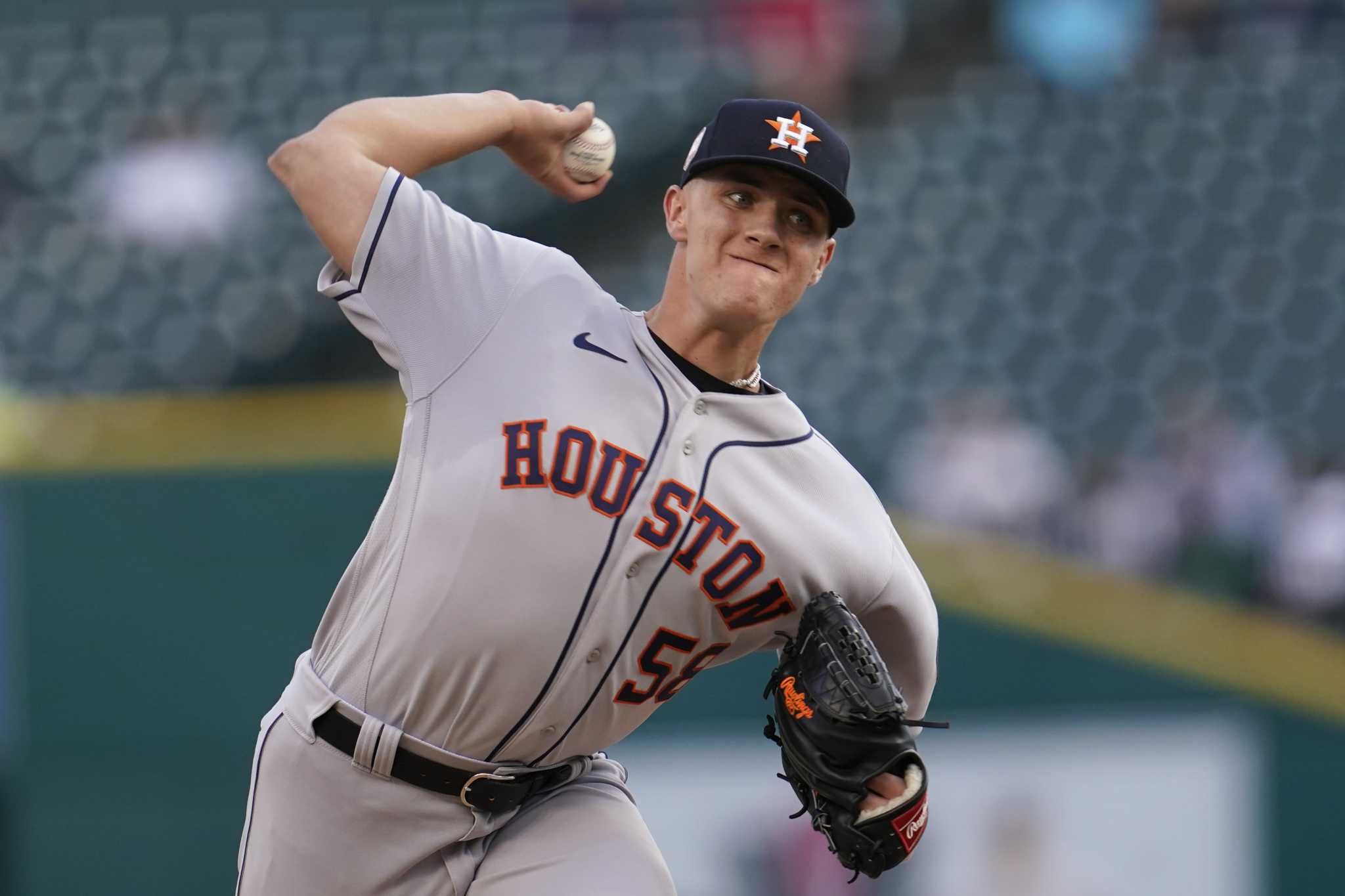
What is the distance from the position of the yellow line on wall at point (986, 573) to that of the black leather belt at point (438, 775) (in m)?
3.36

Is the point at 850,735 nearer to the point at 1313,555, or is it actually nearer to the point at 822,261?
the point at 822,261

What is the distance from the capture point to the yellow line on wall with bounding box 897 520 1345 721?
604 centimetres

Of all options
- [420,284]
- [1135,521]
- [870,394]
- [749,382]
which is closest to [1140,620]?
[1135,521]

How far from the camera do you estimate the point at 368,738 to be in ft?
8.59

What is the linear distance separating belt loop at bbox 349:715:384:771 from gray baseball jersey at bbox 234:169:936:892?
0.02 m

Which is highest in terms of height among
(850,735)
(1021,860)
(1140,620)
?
(850,735)

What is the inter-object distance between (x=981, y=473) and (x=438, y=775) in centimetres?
421

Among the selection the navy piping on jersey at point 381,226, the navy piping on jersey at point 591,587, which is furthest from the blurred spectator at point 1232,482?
the navy piping on jersey at point 381,226

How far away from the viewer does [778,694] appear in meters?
2.66

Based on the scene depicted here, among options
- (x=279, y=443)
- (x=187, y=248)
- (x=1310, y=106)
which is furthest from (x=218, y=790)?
(x=1310, y=106)

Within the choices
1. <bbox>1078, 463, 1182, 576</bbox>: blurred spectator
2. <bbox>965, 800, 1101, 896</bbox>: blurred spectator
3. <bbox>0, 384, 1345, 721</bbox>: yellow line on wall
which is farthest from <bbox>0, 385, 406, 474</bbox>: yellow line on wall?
<bbox>1078, 463, 1182, 576</bbox>: blurred spectator

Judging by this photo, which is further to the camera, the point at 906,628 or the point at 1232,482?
the point at 1232,482

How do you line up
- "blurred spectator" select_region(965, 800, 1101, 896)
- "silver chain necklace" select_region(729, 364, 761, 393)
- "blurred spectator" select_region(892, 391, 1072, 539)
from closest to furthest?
"silver chain necklace" select_region(729, 364, 761, 393), "blurred spectator" select_region(965, 800, 1101, 896), "blurred spectator" select_region(892, 391, 1072, 539)

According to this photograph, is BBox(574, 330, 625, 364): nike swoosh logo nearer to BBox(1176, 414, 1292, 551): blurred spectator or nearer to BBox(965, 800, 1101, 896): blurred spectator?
BBox(965, 800, 1101, 896): blurred spectator
